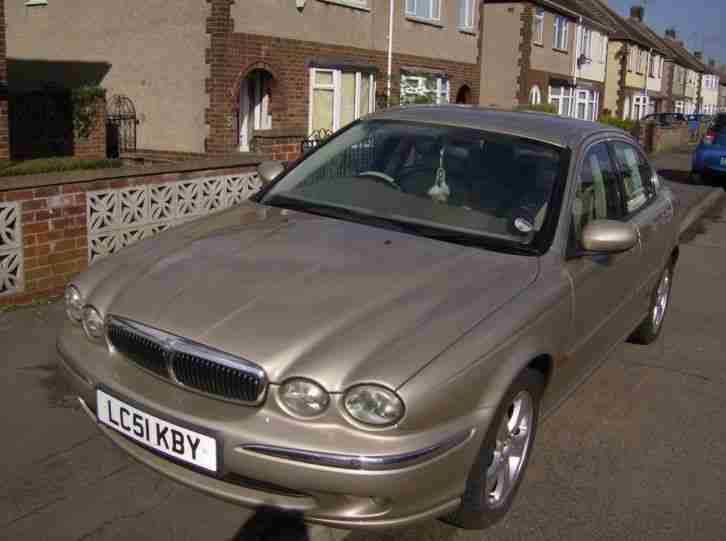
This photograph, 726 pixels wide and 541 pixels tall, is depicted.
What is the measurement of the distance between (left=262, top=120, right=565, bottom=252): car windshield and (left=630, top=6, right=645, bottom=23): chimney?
201ft

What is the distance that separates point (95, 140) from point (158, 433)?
42.7ft

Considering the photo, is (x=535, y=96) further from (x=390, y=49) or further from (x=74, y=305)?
(x=74, y=305)

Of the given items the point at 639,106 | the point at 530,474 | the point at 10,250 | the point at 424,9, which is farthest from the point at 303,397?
the point at 639,106

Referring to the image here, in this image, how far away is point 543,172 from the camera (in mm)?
4395

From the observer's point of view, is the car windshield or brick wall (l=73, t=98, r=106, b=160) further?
brick wall (l=73, t=98, r=106, b=160)

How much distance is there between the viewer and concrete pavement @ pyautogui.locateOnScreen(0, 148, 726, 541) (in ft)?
11.4

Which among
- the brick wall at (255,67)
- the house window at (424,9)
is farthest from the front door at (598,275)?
the house window at (424,9)

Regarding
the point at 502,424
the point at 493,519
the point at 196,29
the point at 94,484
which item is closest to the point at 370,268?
the point at 502,424

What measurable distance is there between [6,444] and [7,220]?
2534 mm

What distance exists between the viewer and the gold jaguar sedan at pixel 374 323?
295 cm

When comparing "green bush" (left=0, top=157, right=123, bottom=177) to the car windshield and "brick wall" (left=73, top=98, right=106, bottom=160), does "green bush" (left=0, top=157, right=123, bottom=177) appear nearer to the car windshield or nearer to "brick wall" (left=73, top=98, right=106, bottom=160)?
"brick wall" (left=73, top=98, right=106, bottom=160)

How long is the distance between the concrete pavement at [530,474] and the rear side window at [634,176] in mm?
1188

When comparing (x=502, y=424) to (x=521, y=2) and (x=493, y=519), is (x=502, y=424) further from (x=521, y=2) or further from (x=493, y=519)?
(x=521, y=2)

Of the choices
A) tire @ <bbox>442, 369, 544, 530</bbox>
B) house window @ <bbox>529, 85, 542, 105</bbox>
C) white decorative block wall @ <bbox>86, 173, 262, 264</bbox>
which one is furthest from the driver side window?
house window @ <bbox>529, 85, 542, 105</bbox>
